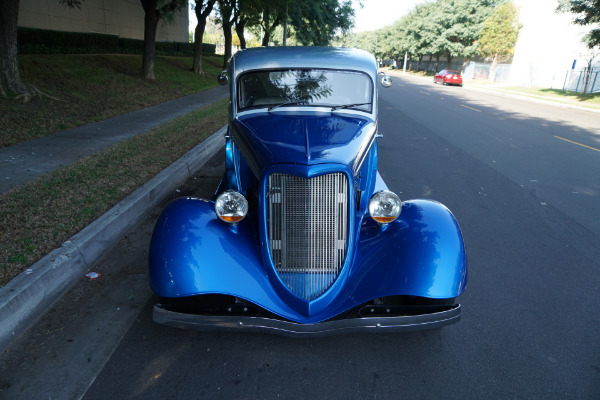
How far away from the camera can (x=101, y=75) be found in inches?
563

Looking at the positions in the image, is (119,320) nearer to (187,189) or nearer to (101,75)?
(187,189)

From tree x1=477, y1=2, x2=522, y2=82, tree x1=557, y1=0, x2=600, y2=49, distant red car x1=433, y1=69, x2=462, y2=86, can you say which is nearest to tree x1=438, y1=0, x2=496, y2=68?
tree x1=477, y1=2, x2=522, y2=82

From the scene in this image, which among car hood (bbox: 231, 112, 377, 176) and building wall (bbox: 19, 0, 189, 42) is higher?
building wall (bbox: 19, 0, 189, 42)

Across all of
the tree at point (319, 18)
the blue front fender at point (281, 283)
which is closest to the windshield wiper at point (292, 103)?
the blue front fender at point (281, 283)

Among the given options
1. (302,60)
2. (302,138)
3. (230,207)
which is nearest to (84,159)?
(302,60)

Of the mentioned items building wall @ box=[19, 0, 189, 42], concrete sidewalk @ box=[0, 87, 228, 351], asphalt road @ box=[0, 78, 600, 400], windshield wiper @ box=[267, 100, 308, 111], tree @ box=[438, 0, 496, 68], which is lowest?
asphalt road @ box=[0, 78, 600, 400]

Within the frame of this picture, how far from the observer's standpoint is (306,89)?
162 inches

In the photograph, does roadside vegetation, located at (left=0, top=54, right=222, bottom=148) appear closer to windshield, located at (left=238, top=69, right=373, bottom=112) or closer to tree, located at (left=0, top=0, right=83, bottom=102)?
tree, located at (left=0, top=0, right=83, bottom=102)

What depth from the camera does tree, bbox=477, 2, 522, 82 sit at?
129ft

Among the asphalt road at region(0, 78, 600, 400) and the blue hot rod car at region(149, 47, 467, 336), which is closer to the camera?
the asphalt road at region(0, 78, 600, 400)

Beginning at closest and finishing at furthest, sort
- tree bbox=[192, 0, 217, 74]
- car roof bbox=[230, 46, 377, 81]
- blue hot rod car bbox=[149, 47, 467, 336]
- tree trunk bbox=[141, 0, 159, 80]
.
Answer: blue hot rod car bbox=[149, 47, 467, 336] → car roof bbox=[230, 46, 377, 81] → tree trunk bbox=[141, 0, 159, 80] → tree bbox=[192, 0, 217, 74]

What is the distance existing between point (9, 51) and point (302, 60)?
8617 millimetres

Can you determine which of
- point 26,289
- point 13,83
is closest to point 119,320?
point 26,289

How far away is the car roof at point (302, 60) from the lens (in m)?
4.25
